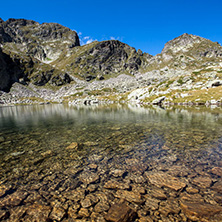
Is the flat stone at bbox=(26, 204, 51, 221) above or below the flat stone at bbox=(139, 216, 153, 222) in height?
above

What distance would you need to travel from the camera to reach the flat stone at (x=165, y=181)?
296 inches

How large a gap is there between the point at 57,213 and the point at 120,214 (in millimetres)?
2937

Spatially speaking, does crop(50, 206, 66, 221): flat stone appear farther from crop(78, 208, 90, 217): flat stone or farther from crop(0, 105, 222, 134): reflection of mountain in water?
crop(0, 105, 222, 134): reflection of mountain in water

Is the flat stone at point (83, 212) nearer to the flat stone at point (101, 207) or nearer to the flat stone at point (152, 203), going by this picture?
the flat stone at point (101, 207)

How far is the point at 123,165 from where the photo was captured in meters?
10.1

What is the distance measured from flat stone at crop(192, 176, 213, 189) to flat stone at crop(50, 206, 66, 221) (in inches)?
290

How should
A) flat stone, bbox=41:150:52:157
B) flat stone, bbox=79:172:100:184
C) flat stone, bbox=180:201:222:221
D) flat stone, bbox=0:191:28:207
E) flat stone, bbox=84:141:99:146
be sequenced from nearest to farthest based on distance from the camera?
1. flat stone, bbox=180:201:222:221
2. flat stone, bbox=0:191:28:207
3. flat stone, bbox=79:172:100:184
4. flat stone, bbox=41:150:52:157
5. flat stone, bbox=84:141:99:146

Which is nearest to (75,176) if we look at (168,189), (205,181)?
(168,189)

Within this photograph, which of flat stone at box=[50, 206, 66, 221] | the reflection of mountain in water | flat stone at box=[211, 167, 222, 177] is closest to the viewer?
flat stone at box=[50, 206, 66, 221]

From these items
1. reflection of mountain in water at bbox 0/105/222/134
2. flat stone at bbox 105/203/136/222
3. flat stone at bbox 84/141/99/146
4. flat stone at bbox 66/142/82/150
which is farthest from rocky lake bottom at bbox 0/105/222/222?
reflection of mountain in water at bbox 0/105/222/134

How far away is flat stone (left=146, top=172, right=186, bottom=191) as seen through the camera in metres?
7.52

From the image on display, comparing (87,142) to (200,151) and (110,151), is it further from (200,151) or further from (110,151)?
(200,151)

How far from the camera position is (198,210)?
5.88 meters

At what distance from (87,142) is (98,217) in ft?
34.2
